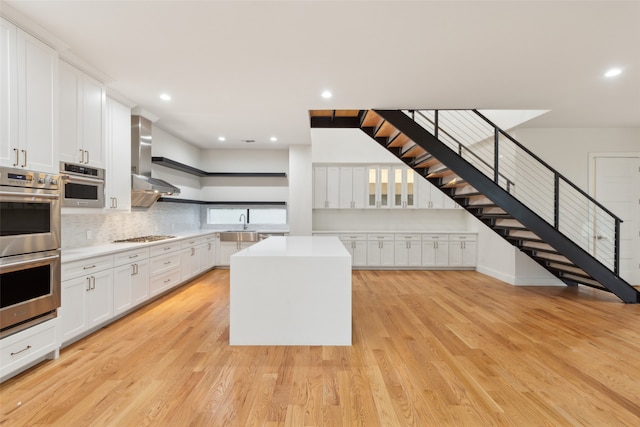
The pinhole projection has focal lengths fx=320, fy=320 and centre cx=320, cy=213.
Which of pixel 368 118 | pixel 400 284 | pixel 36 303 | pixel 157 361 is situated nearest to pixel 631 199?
pixel 400 284

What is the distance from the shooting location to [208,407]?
2.08 metres

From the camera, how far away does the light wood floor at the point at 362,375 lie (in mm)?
2010

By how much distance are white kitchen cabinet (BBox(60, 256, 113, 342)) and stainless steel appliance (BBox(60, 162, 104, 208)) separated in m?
0.65

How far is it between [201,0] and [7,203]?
201 cm

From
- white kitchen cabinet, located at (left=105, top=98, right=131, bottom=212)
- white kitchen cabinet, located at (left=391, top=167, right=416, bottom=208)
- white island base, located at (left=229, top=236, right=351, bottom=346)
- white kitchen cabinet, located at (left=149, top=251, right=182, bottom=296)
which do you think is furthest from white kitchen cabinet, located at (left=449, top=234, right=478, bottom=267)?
A: white kitchen cabinet, located at (left=105, top=98, right=131, bottom=212)

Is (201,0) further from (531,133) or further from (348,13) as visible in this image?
(531,133)

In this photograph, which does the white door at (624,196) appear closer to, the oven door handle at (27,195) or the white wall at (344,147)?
the white wall at (344,147)

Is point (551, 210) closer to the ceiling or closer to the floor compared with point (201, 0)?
closer to the floor

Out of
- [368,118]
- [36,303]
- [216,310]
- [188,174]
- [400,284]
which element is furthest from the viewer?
[188,174]

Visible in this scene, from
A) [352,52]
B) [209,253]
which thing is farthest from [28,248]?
[209,253]

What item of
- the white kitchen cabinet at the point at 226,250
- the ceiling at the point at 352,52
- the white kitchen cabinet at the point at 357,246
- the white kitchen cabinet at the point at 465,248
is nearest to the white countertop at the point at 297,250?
the ceiling at the point at 352,52

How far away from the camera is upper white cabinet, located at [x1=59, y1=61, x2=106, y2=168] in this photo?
121 inches

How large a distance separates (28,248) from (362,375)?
2.76 meters

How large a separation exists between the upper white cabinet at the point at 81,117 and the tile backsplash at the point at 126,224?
83 cm
